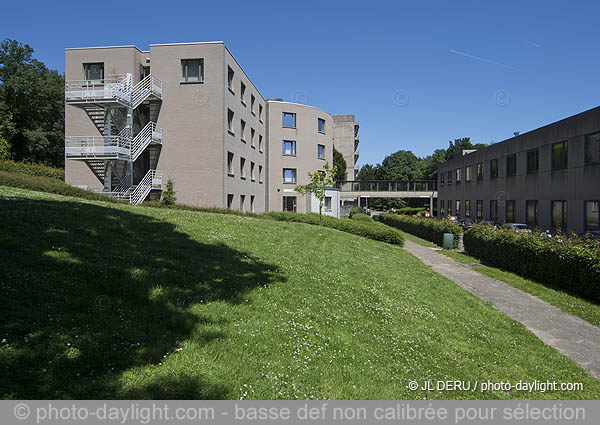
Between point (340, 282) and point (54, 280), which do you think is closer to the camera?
point (54, 280)

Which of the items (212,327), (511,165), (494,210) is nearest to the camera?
(212,327)

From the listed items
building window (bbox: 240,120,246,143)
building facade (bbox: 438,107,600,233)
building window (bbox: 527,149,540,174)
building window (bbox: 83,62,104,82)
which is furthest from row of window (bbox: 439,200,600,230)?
building window (bbox: 83,62,104,82)

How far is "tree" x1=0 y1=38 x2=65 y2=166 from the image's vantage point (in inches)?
1720

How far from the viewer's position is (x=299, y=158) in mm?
39906

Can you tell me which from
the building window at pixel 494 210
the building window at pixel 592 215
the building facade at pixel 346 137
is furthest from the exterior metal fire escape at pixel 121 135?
the building facade at pixel 346 137

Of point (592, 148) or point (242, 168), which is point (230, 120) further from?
point (592, 148)

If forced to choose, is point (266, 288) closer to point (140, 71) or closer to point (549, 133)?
point (140, 71)

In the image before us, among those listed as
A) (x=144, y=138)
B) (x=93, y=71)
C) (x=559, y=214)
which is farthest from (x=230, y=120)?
(x=559, y=214)

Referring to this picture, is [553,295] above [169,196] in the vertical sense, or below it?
below

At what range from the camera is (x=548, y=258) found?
12.2m

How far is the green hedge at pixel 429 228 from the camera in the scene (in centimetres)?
2302

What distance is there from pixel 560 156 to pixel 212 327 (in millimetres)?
27543
